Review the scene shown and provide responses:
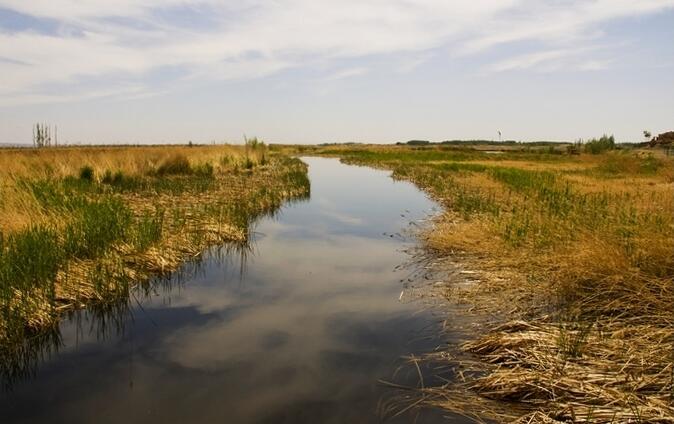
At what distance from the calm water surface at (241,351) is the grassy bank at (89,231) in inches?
20.7

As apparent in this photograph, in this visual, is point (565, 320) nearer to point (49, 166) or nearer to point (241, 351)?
point (241, 351)

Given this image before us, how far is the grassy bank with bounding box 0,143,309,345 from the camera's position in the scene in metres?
6.40

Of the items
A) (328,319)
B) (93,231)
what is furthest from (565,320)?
(93,231)

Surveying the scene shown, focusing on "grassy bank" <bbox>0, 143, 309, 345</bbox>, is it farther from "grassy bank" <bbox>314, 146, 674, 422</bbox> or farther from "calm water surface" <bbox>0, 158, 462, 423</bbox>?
"grassy bank" <bbox>314, 146, 674, 422</bbox>

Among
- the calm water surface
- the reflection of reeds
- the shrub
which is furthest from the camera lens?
the shrub

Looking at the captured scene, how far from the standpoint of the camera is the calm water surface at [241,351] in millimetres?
4473

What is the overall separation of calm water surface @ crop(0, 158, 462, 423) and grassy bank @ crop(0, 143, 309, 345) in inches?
Result: 20.7

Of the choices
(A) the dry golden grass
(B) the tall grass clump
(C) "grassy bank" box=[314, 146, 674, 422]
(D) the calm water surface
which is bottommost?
(D) the calm water surface

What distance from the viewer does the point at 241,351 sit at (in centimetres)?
576

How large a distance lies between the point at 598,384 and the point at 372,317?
3.20m

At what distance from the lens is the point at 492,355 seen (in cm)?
530

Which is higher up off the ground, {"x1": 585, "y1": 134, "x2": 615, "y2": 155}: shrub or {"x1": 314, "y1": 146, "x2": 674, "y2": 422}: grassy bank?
{"x1": 585, "y1": 134, "x2": 615, "y2": 155}: shrub

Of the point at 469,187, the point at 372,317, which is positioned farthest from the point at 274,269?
the point at 469,187

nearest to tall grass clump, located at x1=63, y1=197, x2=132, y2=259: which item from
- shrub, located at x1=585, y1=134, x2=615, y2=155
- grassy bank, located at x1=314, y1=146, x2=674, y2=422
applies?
grassy bank, located at x1=314, y1=146, x2=674, y2=422
